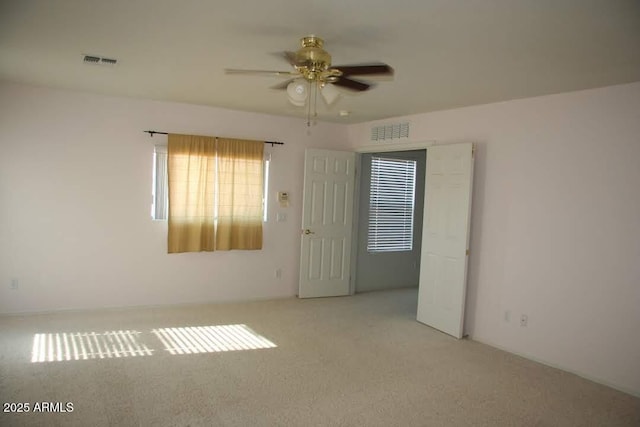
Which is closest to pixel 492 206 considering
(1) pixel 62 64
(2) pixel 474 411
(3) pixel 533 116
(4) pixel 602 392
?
(3) pixel 533 116

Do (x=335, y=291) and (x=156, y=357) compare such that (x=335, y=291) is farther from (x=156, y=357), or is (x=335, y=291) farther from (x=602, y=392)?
(x=602, y=392)

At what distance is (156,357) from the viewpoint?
3607 millimetres

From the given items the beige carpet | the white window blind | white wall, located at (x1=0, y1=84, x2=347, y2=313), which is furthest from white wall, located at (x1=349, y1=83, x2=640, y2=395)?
white wall, located at (x1=0, y1=84, x2=347, y2=313)

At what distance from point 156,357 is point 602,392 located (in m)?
3.81

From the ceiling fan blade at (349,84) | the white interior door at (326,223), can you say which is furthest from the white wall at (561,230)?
the ceiling fan blade at (349,84)

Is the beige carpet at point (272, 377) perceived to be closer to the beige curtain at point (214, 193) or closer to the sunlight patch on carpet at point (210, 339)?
the sunlight patch on carpet at point (210, 339)

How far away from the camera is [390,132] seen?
218 inches

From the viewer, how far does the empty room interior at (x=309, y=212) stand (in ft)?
8.66

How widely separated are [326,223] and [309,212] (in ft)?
1.06

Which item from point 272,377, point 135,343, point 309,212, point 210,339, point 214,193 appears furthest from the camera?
point 309,212

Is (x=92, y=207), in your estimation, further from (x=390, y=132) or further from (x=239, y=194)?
(x=390, y=132)

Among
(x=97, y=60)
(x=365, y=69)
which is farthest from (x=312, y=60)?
(x=97, y=60)

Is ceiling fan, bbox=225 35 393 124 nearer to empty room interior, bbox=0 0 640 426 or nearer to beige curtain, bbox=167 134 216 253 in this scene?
empty room interior, bbox=0 0 640 426

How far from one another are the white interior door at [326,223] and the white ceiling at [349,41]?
1.91 meters
